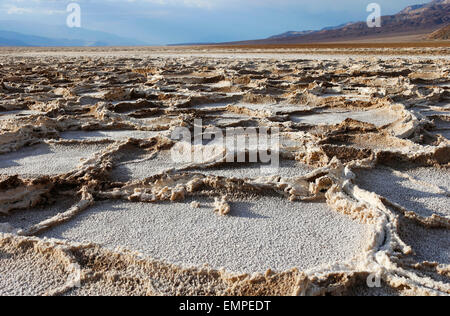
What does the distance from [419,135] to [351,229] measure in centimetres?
164

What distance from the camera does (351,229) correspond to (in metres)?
1.58

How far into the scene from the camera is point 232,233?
1.58m

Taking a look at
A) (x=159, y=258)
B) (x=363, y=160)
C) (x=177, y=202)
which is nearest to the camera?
(x=159, y=258)

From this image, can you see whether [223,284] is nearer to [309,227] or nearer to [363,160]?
[309,227]

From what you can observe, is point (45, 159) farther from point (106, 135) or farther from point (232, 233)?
point (232, 233)

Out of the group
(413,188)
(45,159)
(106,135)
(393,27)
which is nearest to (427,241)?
(413,188)

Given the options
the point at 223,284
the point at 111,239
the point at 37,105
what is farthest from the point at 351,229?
the point at 37,105

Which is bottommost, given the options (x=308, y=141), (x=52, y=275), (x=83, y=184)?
(x=52, y=275)

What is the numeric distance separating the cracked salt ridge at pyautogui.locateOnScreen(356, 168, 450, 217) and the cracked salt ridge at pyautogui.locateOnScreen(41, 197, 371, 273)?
1.21 ft

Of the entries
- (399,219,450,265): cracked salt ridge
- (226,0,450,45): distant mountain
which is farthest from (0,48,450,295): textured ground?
(226,0,450,45): distant mountain

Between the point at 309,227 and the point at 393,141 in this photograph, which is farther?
the point at 393,141

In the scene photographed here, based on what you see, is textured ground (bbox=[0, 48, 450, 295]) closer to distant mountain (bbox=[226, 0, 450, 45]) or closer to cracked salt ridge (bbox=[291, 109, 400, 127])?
cracked salt ridge (bbox=[291, 109, 400, 127])

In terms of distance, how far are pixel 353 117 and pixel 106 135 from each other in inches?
87.5

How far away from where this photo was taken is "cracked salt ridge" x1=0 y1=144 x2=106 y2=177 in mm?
2301
